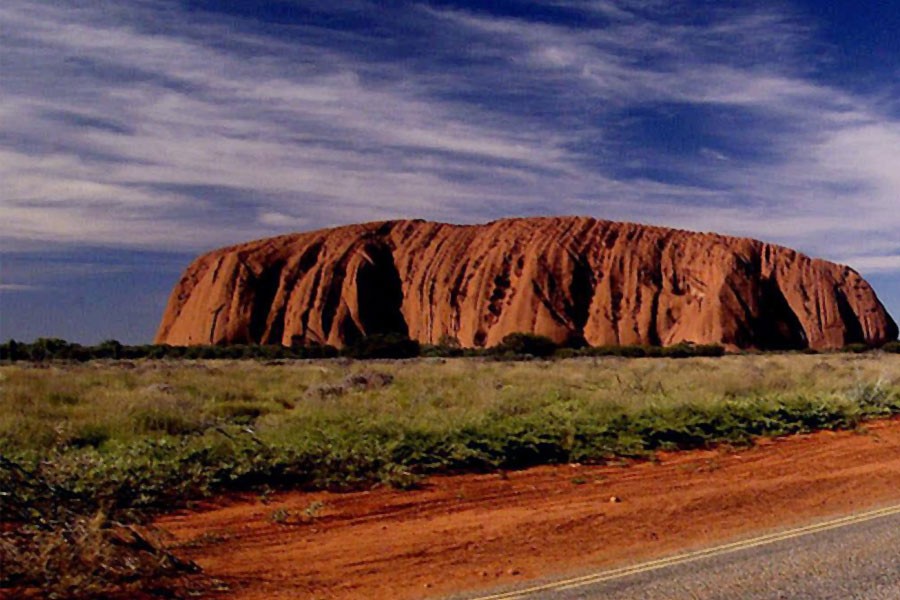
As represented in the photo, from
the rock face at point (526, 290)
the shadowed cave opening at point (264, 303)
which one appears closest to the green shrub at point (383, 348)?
the rock face at point (526, 290)

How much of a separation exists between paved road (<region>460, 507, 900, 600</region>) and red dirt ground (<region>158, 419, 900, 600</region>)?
0.46 meters

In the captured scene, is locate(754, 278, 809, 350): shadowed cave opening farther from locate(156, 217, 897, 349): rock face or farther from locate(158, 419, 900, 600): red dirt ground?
locate(158, 419, 900, 600): red dirt ground

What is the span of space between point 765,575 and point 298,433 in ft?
22.6

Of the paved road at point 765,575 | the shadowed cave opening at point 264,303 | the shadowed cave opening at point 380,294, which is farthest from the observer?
the shadowed cave opening at point 264,303

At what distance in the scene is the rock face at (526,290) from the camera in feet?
251

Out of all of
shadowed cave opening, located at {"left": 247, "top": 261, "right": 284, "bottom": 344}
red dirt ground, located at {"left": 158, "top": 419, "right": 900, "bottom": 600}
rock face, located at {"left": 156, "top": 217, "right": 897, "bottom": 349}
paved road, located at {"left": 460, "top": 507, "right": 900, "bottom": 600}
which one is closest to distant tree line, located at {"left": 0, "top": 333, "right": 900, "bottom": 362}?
rock face, located at {"left": 156, "top": 217, "right": 897, "bottom": 349}

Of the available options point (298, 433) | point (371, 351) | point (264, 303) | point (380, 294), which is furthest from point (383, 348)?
point (298, 433)

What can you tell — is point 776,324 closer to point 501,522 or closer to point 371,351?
point 371,351

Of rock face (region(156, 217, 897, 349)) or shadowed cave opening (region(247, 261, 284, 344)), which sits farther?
shadowed cave opening (region(247, 261, 284, 344))

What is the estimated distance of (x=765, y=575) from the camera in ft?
22.6

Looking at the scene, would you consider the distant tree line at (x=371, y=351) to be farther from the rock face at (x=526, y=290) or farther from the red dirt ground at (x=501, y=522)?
the red dirt ground at (x=501, y=522)

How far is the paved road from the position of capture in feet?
20.9

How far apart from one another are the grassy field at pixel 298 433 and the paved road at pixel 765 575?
11.8 feet

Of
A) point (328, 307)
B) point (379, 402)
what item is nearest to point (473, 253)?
point (328, 307)
